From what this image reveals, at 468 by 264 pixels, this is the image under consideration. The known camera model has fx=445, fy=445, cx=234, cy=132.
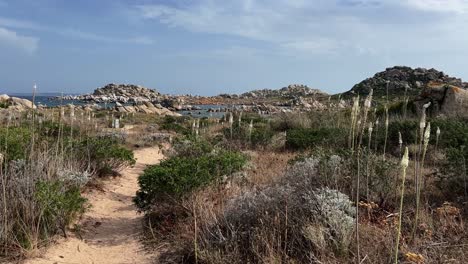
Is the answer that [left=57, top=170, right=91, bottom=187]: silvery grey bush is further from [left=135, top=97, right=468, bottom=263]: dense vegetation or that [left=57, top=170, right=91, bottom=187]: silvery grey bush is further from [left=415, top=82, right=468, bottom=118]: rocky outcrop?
[left=415, top=82, right=468, bottom=118]: rocky outcrop

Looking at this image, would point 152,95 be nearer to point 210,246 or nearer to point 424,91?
point 424,91

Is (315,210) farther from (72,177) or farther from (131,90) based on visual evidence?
(131,90)

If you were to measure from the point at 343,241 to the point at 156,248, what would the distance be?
8.14 ft

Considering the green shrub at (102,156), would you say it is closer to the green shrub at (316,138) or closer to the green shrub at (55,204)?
the green shrub at (55,204)

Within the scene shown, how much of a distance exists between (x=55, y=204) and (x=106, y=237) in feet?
3.12

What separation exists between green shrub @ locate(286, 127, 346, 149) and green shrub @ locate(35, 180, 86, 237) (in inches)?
253

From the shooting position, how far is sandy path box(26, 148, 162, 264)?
533cm

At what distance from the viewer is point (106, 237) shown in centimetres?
616

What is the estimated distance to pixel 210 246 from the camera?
4766mm

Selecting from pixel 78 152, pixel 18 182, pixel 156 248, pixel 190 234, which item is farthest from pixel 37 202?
pixel 78 152

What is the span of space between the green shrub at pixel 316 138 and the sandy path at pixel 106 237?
4814 millimetres

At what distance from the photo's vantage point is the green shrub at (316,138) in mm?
11141

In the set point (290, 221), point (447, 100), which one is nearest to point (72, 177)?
point (290, 221)

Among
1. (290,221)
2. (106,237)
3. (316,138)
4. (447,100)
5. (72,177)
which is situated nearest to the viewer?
(290,221)
